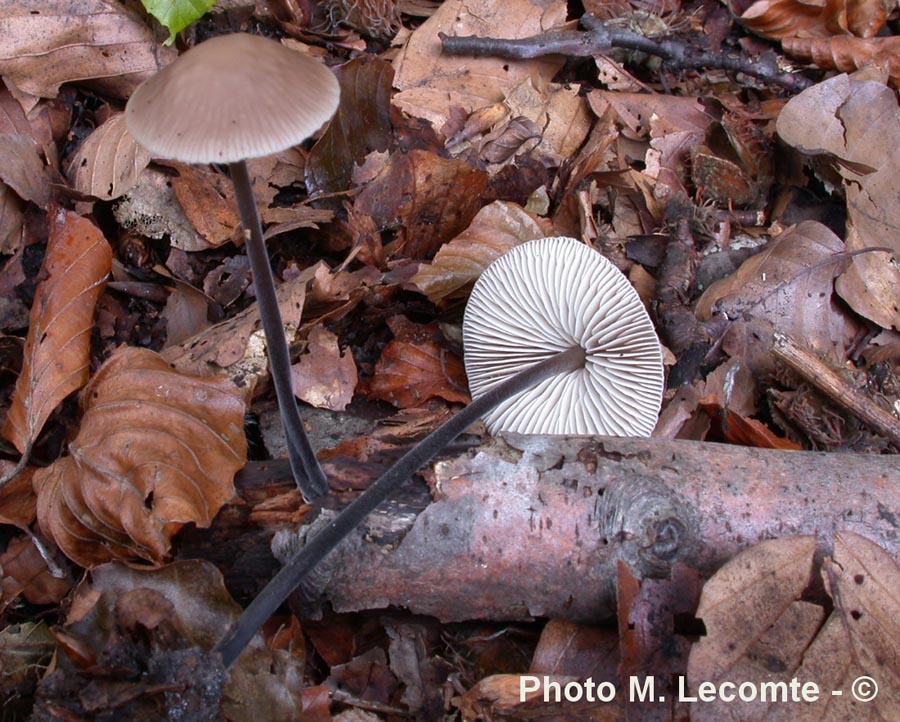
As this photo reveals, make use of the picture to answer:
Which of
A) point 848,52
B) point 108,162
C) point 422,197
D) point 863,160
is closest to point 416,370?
point 422,197

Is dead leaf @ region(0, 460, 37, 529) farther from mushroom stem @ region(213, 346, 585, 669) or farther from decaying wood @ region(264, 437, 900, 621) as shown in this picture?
decaying wood @ region(264, 437, 900, 621)

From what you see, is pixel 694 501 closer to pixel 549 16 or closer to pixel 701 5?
pixel 549 16

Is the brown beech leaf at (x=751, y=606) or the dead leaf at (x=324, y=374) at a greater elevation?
the dead leaf at (x=324, y=374)

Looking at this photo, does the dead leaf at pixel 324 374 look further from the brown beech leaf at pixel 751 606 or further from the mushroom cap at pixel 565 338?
the brown beech leaf at pixel 751 606

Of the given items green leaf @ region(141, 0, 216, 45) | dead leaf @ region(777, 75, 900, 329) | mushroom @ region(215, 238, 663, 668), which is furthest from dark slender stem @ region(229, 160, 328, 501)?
dead leaf @ region(777, 75, 900, 329)

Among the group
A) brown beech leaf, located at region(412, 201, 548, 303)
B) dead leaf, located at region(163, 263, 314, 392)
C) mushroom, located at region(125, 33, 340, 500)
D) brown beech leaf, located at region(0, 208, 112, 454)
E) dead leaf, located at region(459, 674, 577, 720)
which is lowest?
dead leaf, located at region(459, 674, 577, 720)

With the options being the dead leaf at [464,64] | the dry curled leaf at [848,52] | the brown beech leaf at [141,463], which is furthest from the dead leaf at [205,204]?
the dry curled leaf at [848,52]
